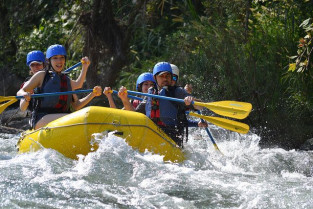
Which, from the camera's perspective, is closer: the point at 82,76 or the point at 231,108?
A: the point at 231,108

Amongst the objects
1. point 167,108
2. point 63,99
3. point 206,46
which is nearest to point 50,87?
point 63,99

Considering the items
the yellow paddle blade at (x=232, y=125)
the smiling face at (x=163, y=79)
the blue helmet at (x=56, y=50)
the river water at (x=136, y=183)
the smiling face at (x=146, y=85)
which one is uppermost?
the blue helmet at (x=56, y=50)

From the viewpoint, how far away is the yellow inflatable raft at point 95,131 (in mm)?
6238

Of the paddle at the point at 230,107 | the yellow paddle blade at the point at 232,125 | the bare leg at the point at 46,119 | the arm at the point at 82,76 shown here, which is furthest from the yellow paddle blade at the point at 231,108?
the bare leg at the point at 46,119

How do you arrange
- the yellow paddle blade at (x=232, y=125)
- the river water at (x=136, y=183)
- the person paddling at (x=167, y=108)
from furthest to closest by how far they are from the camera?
the person paddling at (x=167, y=108) → the yellow paddle blade at (x=232, y=125) → the river water at (x=136, y=183)

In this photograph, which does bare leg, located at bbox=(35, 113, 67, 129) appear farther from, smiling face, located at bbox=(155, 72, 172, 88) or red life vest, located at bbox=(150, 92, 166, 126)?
smiling face, located at bbox=(155, 72, 172, 88)

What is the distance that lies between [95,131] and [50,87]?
1237 millimetres

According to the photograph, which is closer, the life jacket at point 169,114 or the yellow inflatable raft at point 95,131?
the yellow inflatable raft at point 95,131

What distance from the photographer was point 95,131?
20.5ft

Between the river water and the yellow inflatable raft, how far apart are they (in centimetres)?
9

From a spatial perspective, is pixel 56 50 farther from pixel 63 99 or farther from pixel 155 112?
pixel 155 112

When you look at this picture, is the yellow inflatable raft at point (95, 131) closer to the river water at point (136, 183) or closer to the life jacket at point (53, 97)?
the river water at point (136, 183)

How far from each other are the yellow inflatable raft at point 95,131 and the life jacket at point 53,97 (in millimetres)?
722

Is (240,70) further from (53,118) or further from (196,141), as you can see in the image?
(53,118)
